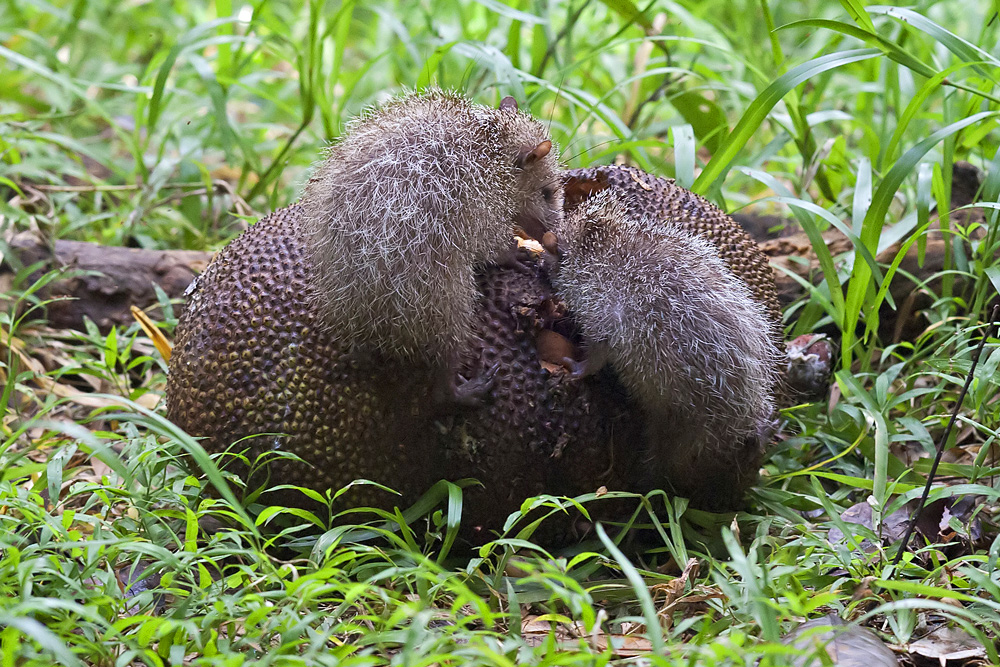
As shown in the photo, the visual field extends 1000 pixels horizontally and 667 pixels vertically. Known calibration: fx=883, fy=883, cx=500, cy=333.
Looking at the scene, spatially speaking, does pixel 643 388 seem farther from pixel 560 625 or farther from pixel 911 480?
pixel 911 480

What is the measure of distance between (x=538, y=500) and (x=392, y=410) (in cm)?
40

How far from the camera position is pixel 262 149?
4.17 m

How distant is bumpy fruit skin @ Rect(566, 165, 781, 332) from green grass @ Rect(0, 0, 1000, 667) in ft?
0.56

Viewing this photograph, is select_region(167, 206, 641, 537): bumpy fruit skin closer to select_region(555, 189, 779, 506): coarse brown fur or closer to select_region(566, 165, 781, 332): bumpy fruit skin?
select_region(555, 189, 779, 506): coarse brown fur

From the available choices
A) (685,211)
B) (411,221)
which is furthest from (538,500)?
(685,211)

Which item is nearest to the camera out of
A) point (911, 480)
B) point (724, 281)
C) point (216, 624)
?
point (216, 624)

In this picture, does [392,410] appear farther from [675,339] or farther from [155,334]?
[155,334]

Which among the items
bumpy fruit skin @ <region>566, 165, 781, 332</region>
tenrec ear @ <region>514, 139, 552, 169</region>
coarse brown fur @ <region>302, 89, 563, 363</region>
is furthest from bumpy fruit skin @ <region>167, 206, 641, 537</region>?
bumpy fruit skin @ <region>566, 165, 781, 332</region>

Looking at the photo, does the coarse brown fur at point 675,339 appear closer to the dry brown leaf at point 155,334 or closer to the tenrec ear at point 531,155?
the tenrec ear at point 531,155

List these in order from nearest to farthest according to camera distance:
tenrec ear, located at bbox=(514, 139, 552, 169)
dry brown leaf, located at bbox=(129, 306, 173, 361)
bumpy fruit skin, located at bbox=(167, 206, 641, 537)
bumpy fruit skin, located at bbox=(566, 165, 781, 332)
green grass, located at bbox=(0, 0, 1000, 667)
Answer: green grass, located at bbox=(0, 0, 1000, 667) < bumpy fruit skin, located at bbox=(167, 206, 641, 537) < tenrec ear, located at bbox=(514, 139, 552, 169) < bumpy fruit skin, located at bbox=(566, 165, 781, 332) < dry brown leaf, located at bbox=(129, 306, 173, 361)

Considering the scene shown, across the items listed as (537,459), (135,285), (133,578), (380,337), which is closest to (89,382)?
(135,285)

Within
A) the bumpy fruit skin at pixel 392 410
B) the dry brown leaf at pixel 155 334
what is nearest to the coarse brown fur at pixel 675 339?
the bumpy fruit skin at pixel 392 410

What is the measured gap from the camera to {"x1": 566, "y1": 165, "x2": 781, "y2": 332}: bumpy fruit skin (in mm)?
2373

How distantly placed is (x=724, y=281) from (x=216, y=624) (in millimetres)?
1356
